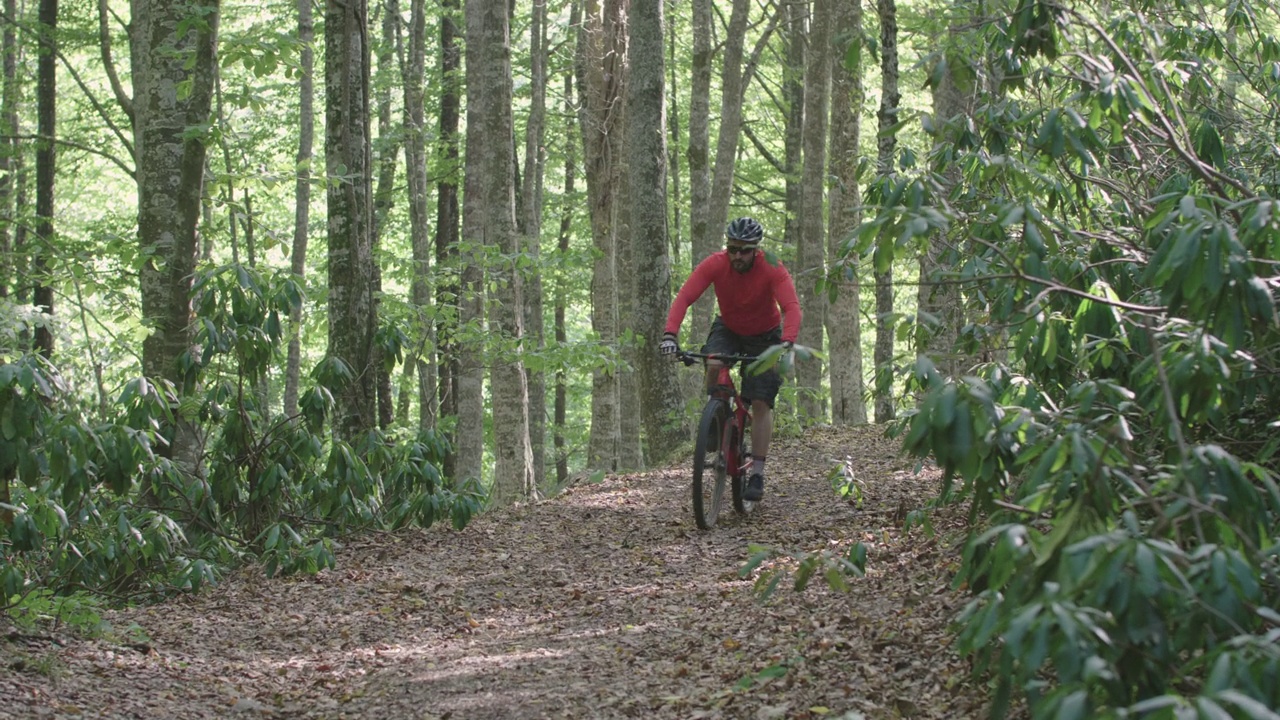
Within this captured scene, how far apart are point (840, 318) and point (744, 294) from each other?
6645mm

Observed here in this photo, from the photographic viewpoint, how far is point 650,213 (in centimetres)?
1127

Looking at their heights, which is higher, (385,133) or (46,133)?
(385,133)

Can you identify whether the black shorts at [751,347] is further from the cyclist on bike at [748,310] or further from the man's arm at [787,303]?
the man's arm at [787,303]

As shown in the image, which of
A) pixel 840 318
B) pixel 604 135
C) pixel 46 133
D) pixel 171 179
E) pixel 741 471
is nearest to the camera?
pixel 171 179

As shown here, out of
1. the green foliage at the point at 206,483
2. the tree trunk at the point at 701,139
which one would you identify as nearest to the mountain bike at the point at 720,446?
the green foliage at the point at 206,483

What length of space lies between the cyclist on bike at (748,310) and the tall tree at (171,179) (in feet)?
12.0

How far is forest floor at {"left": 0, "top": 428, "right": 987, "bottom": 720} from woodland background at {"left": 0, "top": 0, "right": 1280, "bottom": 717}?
0.40 metres

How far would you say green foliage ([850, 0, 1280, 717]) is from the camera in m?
2.25

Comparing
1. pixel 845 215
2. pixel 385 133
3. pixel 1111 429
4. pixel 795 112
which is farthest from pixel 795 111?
pixel 1111 429

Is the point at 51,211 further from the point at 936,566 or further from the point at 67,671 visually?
the point at 936,566

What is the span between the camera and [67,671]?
4812 millimetres

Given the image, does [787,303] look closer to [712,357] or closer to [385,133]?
[712,357]

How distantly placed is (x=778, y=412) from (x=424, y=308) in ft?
17.4

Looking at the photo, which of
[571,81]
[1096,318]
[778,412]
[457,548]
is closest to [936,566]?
[1096,318]
